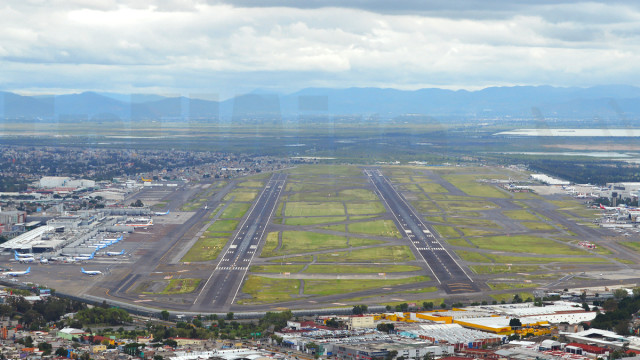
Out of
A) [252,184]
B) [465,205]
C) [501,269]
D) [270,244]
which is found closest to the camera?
[501,269]

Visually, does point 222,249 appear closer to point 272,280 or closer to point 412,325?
point 272,280

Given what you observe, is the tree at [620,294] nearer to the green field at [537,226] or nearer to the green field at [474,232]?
the green field at [474,232]

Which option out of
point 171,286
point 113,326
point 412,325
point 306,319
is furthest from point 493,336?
point 171,286

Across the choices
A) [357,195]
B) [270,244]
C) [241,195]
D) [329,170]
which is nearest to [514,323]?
[270,244]

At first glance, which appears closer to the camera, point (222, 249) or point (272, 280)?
point (272, 280)

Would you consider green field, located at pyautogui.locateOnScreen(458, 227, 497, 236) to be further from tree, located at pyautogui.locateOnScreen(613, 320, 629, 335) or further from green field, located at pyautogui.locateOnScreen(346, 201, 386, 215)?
tree, located at pyautogui.locateOnScreen(613, 320, 629, 335)

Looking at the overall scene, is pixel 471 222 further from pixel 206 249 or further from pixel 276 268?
pixel 276 268

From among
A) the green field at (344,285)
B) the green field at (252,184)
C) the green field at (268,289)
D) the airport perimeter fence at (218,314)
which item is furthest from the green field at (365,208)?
the airport perimeter fence at (218,314)
